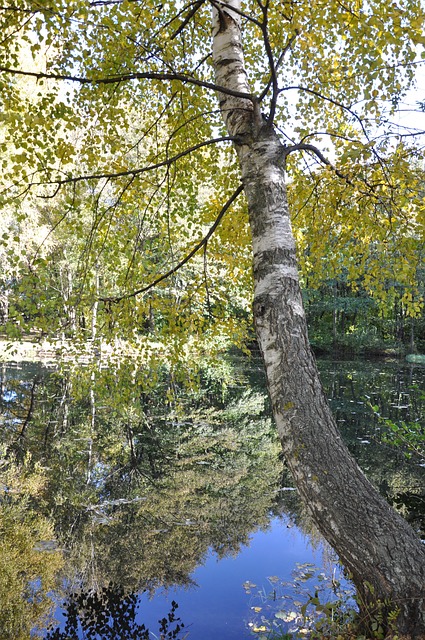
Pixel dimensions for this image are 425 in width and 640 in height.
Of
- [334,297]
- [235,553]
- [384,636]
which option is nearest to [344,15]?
[384,636]

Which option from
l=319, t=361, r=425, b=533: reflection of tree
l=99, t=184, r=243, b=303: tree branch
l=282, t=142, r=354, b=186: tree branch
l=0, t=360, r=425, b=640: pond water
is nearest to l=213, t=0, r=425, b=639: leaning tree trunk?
l=282, t=142, r=354, b=186: tree branch

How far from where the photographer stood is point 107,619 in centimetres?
405

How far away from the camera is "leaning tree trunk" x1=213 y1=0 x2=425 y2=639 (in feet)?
7.69

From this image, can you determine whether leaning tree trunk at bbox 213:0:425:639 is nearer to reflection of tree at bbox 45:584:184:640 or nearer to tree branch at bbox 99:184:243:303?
tree branch at bbox 99:184:243:303

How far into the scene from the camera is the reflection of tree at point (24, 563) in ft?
12.9

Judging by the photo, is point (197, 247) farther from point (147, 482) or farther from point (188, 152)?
point (147, 482)

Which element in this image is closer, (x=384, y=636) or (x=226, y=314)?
(x=384, y=636)

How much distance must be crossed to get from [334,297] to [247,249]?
78.8ft

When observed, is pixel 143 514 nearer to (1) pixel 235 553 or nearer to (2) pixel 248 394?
(1) pixel 235 553

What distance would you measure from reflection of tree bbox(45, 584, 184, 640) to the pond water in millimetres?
16

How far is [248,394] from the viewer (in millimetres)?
14414

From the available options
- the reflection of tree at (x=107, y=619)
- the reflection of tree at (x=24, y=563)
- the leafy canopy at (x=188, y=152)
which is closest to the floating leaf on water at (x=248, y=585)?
the reflection of tree at (x=107, y=619)

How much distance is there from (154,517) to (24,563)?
1.61 meters

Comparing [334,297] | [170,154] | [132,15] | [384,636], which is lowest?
[384,636]
